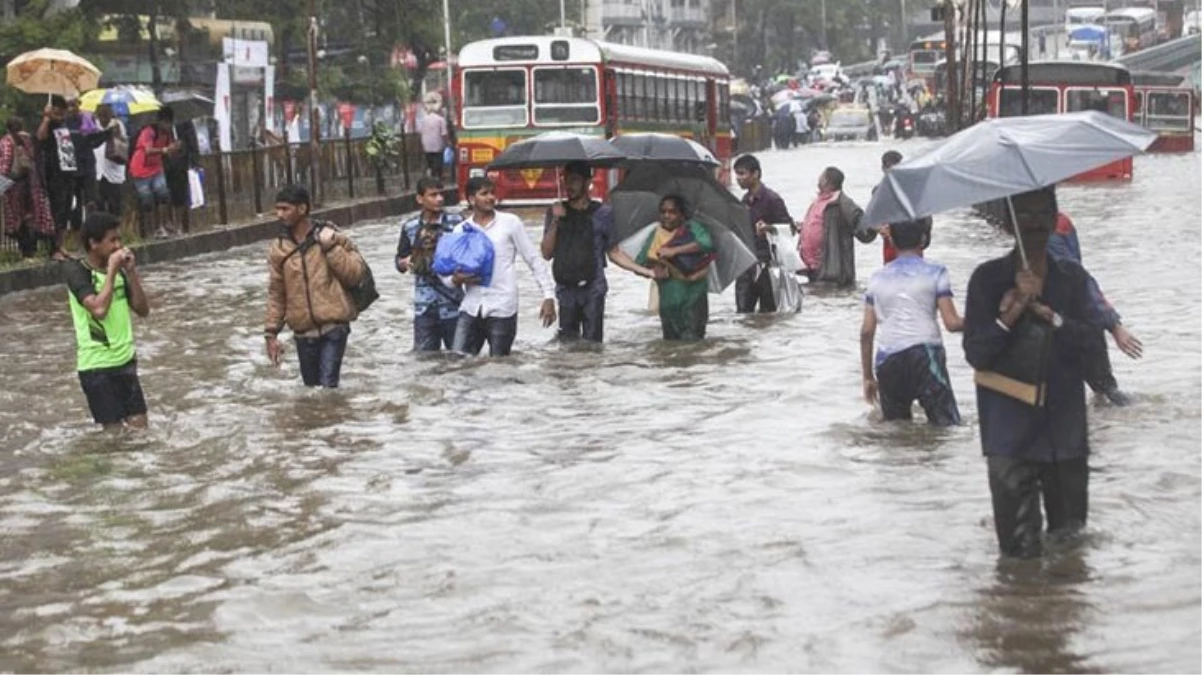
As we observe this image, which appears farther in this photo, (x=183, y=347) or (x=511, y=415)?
(x=183, y=347)

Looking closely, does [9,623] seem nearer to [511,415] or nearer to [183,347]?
[511,415]

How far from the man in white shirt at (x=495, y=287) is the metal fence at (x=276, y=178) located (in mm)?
9419

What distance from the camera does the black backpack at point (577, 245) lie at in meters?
16.3

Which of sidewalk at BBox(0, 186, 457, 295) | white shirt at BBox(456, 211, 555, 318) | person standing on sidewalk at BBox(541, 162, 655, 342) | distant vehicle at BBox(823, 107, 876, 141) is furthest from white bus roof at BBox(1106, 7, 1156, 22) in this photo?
white shirt at BBox(456, 211, 555, 318)

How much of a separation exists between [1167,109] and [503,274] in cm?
4844

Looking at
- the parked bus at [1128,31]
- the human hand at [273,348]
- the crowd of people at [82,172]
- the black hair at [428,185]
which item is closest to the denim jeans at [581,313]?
the black hair at [428,185]

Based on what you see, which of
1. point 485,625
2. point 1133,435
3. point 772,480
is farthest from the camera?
point 1133,435

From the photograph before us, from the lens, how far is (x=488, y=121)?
3678 cm

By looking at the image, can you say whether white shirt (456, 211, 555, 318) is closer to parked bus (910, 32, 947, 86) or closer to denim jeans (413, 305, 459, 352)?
denim jeans (413, 305, 459, 352)

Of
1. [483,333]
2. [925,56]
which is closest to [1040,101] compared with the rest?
[483,333]

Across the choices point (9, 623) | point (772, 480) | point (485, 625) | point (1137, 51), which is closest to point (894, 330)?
point (772, 480)

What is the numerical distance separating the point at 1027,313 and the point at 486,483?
3.69 metres

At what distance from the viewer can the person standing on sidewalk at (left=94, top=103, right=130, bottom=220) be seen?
26312 mm

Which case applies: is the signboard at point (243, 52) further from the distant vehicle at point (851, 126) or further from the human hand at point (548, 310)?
the distant vehicle at point (851, 126)
